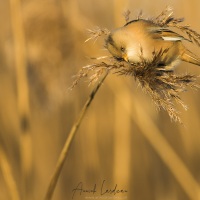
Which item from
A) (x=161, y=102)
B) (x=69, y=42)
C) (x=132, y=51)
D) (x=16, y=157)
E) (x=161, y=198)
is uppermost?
(x=16, y=157)

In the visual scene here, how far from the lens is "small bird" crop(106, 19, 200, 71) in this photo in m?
0.90

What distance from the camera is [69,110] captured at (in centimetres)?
206

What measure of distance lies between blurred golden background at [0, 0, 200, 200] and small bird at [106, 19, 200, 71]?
5cm

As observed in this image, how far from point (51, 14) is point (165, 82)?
2.36 feet

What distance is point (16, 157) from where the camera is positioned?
2215 mm

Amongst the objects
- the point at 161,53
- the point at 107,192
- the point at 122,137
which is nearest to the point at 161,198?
the point at 107,192

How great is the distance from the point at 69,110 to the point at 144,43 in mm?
1144

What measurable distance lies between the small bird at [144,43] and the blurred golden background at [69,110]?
50 millimetres

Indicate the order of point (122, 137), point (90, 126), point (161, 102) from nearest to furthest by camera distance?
1. point (161, 102)
2. point (122, 137)
3. point (90, 126)

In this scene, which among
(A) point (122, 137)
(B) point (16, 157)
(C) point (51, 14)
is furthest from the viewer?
(B) point (16, 157)

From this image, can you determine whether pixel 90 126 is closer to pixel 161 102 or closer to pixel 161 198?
pixel 161 198
